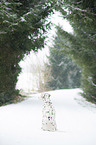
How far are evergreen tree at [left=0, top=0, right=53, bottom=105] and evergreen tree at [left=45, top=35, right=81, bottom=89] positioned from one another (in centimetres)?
1148

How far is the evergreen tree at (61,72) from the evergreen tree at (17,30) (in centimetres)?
1148

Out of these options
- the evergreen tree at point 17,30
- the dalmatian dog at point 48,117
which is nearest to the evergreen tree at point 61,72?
the evergreen tree at point 17,30

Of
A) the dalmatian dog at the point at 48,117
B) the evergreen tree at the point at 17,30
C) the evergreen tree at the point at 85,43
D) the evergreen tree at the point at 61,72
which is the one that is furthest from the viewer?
the evergreen tree at the point at 61,72

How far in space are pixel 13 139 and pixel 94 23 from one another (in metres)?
4.74

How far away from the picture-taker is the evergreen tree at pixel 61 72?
19.3 m

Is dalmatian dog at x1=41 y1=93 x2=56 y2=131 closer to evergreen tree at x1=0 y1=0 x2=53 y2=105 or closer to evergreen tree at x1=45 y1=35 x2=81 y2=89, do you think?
evergreen tree at x1=0 y1=0 x2=53 y2=105

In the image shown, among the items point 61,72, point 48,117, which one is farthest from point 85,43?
point 61,72

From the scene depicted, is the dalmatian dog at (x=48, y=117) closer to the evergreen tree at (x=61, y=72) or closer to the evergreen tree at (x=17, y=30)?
the evergreen tree at (x=17, y=30)

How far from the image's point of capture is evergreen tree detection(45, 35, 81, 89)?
63.3 feet

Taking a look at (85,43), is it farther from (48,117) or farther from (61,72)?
(61,72)

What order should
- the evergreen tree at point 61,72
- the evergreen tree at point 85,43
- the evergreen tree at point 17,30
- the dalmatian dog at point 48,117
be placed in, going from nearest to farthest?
the dalmatian dog at point 48,117, the evergreen tree at point 17,30, the evergreen tree at point 85,43, the evergreen tree at point 61,72

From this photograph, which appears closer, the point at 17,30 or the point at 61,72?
the point at 17,30

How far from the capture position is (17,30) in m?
5.30

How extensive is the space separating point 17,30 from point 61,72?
15098 millimetres
